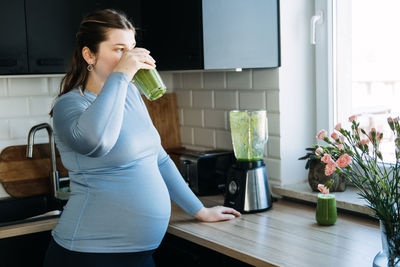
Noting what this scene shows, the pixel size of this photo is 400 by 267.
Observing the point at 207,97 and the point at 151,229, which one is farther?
the point at 207,97

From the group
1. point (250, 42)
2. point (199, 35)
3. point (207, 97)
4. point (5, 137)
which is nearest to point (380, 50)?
point (250, 42)

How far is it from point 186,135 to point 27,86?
0.89 meters

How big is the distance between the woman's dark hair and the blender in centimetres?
73

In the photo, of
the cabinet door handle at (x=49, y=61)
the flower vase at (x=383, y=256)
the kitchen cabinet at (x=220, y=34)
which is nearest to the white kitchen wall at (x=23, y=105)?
the cabinet door handle at (x=49, y=61)

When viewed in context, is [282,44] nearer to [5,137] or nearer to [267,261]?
[267,261]

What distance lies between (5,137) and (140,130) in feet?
3.31

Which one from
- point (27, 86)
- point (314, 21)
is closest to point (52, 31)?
point (27, 86)

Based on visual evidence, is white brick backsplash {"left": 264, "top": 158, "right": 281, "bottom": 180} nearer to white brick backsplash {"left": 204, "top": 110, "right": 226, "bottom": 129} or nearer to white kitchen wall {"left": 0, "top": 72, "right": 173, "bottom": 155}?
white brick backsplash {"left": 204, "top": 110, "right": 226, "bottom": 129}

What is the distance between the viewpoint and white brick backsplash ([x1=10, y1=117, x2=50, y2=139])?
8.77ft

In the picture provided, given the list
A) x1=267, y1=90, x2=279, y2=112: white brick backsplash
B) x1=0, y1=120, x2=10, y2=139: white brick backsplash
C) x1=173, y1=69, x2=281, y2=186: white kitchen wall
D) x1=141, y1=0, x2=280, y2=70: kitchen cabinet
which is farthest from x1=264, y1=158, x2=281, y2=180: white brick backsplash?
x1=0, y1=120, x2=10, y2=139: white brick backsplash

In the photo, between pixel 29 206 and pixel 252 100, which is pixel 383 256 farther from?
pixel 29 206

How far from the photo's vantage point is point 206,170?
2602 mm

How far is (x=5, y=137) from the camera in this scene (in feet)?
8.70

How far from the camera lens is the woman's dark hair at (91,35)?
1872 mm
